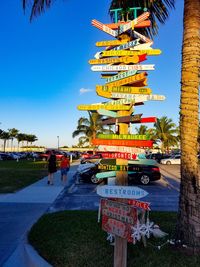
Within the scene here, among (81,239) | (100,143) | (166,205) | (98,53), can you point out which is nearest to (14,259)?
(81,239)

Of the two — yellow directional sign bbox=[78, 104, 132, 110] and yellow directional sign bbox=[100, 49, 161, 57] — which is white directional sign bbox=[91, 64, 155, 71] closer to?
yellow directional sign bbox=[100, 49, 161, 57]

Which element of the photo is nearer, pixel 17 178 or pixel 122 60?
pixel 122 60

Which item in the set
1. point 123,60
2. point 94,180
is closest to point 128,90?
point 123,60

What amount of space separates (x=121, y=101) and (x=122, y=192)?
1545mm

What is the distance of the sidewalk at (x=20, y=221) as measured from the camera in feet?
17.4

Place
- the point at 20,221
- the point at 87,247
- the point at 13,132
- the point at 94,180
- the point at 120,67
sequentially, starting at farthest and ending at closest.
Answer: the point at 13,132
the point at 94,180
the point at 20,221
the point at 87,247
the point at 120,67

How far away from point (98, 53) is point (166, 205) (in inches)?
261

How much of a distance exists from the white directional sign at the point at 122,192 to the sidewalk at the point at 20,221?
58.1 inches

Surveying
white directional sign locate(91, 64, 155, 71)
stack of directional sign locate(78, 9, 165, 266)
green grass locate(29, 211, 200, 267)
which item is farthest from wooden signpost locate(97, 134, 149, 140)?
green grass locate(29, 211, 200, 267)

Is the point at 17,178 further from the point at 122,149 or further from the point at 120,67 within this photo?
the point at 122,149

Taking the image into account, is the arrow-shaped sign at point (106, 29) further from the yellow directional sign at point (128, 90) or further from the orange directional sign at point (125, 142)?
the orange directional sign at point (125, 142)

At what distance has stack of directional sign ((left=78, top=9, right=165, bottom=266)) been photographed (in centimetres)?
427

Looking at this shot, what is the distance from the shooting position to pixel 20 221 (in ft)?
26.6

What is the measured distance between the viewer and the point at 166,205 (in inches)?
421
